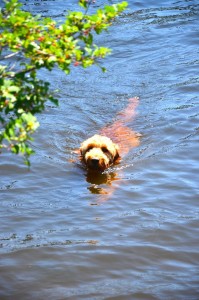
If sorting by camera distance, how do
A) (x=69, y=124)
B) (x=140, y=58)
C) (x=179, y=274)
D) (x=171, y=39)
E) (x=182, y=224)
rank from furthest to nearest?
(x=171, y=39) → (x=140, y=58) → (x=69, y=124) → (x=182, y=224) → (x=179, y=274)

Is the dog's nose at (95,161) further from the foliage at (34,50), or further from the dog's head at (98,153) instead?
the foliage at (34,50)

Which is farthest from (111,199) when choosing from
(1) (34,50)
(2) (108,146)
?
(1) (34,50)

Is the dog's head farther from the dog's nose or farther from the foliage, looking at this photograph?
the foliage

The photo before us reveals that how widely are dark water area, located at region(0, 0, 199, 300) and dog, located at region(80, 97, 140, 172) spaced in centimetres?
16

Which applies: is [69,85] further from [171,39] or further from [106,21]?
[106,21]

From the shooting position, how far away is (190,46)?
→ 13875 mm

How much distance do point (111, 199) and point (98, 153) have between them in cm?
103

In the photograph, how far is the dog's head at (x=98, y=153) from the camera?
8.32 m

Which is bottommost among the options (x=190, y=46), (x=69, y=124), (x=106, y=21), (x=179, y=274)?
(x=179, y=274)

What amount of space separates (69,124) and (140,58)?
399cm

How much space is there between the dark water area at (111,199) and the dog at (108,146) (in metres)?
0.16

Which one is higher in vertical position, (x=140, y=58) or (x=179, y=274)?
(x=140, y=58)

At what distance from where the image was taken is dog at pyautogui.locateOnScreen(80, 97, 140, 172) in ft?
27.5

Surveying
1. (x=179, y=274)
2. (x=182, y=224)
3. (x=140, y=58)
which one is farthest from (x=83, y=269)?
(x=140, y=58)
